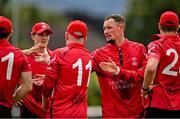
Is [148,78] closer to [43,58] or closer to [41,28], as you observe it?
[43,58]

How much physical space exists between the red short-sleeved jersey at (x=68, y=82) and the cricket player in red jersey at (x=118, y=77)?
23.3 inches

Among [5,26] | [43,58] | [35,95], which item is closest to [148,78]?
[43,58]

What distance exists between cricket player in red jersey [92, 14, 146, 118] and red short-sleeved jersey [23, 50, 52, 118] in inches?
38.2

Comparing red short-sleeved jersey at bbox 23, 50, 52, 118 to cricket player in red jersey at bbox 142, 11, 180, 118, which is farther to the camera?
red short-sleeved jersey at bbox 23, 50, 52, 118

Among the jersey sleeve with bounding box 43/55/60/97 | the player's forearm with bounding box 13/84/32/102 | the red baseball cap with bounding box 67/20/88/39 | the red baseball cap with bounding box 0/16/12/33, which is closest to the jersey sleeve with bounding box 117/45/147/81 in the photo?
the red baseball cap with bounding box 67/20/88/39

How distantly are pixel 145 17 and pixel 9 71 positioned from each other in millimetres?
54124

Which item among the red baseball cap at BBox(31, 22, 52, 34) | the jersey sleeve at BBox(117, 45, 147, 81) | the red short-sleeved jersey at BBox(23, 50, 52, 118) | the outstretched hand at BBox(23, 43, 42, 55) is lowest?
the red short-sleeved jersey at BBox(23, 50, 52, 118)

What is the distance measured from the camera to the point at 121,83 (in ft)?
43.1

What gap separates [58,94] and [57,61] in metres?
0.48

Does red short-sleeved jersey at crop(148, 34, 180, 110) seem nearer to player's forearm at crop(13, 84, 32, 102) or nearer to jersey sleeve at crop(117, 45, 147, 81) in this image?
jersey sleeve at crop(117, 45, 147, 81)

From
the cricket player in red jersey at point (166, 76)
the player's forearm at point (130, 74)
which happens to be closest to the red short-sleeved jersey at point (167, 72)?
the cricket player in red jersey at point (166, 76)

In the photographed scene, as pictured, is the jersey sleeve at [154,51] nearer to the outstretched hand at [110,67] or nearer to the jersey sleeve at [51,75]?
the outstretched hand at [110,67]

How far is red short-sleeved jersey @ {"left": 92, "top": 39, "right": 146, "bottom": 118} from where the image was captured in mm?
13102

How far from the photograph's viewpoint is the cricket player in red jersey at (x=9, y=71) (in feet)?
39.8
